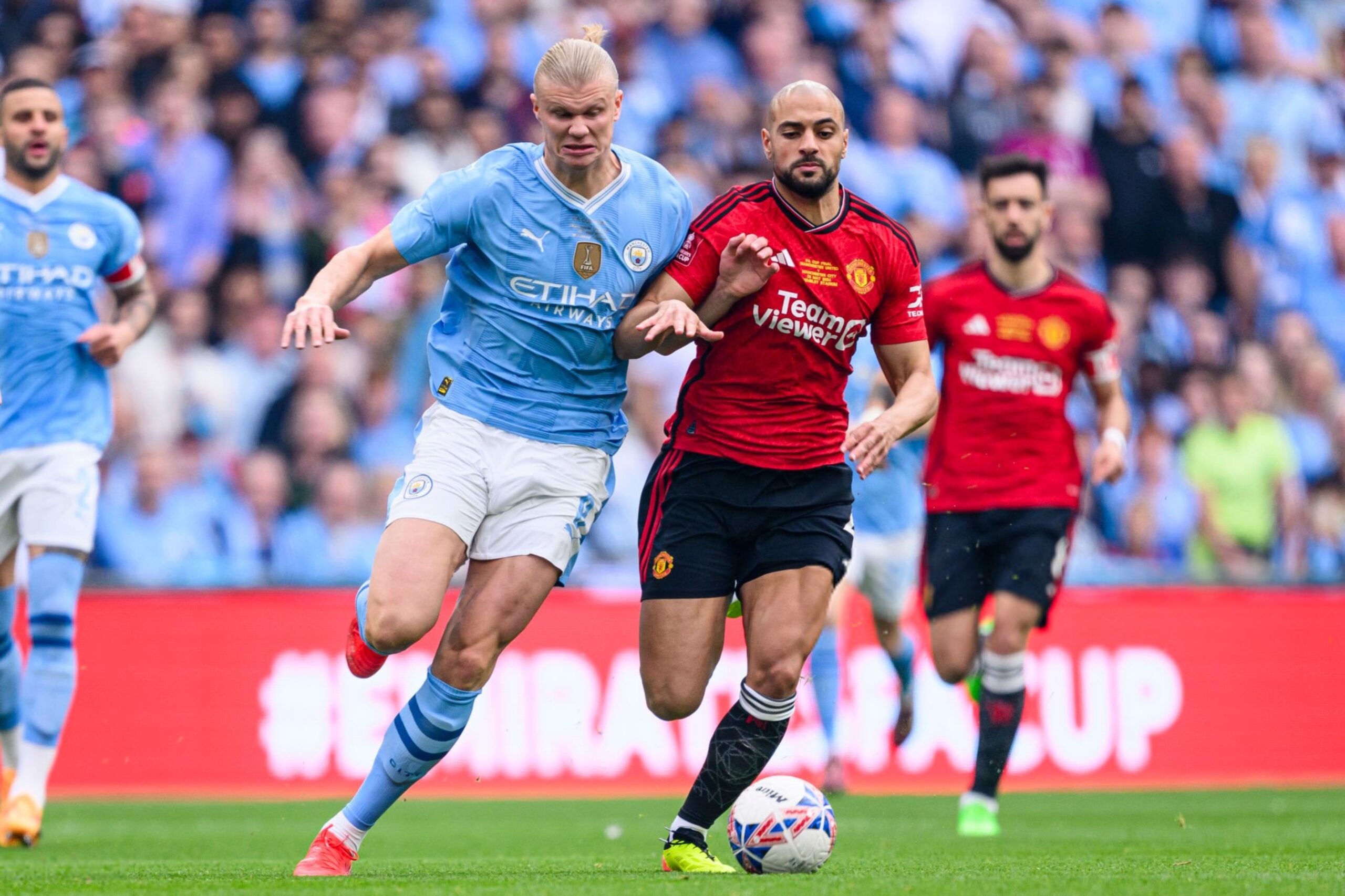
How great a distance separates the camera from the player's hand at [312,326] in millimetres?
5465

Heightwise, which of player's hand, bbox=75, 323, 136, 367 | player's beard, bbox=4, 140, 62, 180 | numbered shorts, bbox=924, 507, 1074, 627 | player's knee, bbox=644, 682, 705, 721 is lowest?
player's knee, bbox=644, 682, 705, 721

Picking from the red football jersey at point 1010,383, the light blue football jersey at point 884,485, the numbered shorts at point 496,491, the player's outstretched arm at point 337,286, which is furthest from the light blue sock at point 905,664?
the player's outstretched arm at point 337,286

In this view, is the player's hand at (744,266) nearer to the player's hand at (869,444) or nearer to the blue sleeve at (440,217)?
the player's hand at (869,444)

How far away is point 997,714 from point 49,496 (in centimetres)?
458

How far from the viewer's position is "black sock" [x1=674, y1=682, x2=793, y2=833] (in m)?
6.23

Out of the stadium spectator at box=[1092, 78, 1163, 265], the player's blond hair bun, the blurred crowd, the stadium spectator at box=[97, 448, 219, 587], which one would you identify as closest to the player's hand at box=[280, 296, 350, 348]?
the player's blond hair bun

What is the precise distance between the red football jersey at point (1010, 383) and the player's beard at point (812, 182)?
261cm

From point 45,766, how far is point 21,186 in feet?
9.02

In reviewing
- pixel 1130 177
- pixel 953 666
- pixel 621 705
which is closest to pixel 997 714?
pixel 953 666

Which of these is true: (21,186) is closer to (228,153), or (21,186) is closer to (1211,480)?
(228,153)

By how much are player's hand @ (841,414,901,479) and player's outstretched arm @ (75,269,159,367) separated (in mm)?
3828

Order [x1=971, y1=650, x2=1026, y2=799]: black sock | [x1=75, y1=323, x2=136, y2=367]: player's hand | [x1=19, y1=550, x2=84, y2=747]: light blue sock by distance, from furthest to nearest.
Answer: [x1=971, y1=650, x2=1026, y2=799]: black sock, [x1=75, y1=323, x2=136, y2=367]: player's hand, [x1=19, y1=550, x2=84, y2=747]: light blue sock

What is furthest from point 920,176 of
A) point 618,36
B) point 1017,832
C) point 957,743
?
point 1017,832

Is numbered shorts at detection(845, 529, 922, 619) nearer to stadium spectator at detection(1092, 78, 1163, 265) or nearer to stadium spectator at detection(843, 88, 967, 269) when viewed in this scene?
stadium spectator at detection(843, 88, 967, 269)
